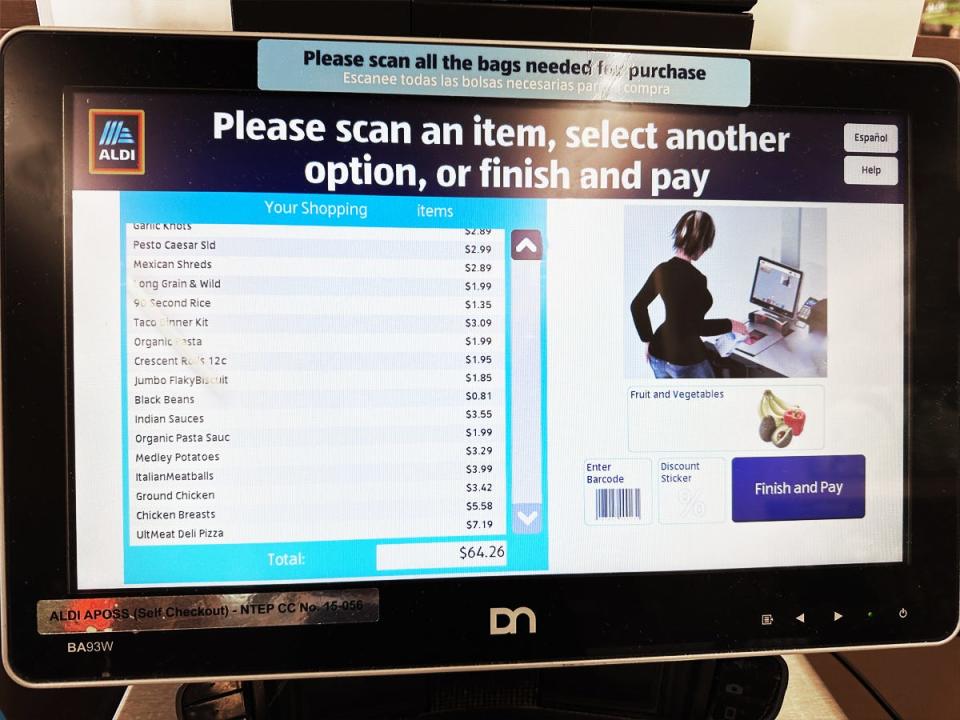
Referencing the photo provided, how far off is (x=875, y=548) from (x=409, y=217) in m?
0.47

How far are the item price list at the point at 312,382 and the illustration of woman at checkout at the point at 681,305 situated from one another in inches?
4.7

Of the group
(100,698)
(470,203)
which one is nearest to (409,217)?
(470,203)

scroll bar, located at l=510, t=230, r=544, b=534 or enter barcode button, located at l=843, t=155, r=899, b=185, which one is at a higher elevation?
enter barcode button, located at l=843, t=155, r=899, b=185

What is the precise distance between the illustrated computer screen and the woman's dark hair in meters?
0.05

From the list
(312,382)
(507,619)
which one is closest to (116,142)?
(312,382)

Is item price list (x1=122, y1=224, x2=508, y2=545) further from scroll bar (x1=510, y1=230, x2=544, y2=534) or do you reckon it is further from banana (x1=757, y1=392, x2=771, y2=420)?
banana (x1=757, y1=392, x2=771, y2=420)

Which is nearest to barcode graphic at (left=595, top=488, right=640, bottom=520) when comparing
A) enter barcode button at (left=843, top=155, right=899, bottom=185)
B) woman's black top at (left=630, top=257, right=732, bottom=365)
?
woman's black top at (left=630, top=257, right=732, bottom=365)

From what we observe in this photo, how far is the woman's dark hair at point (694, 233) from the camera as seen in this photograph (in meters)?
0.48

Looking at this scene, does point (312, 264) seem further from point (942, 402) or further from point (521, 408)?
point (942, 402)

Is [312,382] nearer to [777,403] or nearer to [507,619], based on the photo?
[507,619]

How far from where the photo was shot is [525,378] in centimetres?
47

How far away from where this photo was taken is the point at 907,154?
50 cm

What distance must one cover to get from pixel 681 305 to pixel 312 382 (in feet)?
0.98

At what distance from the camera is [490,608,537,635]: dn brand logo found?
474 mm
